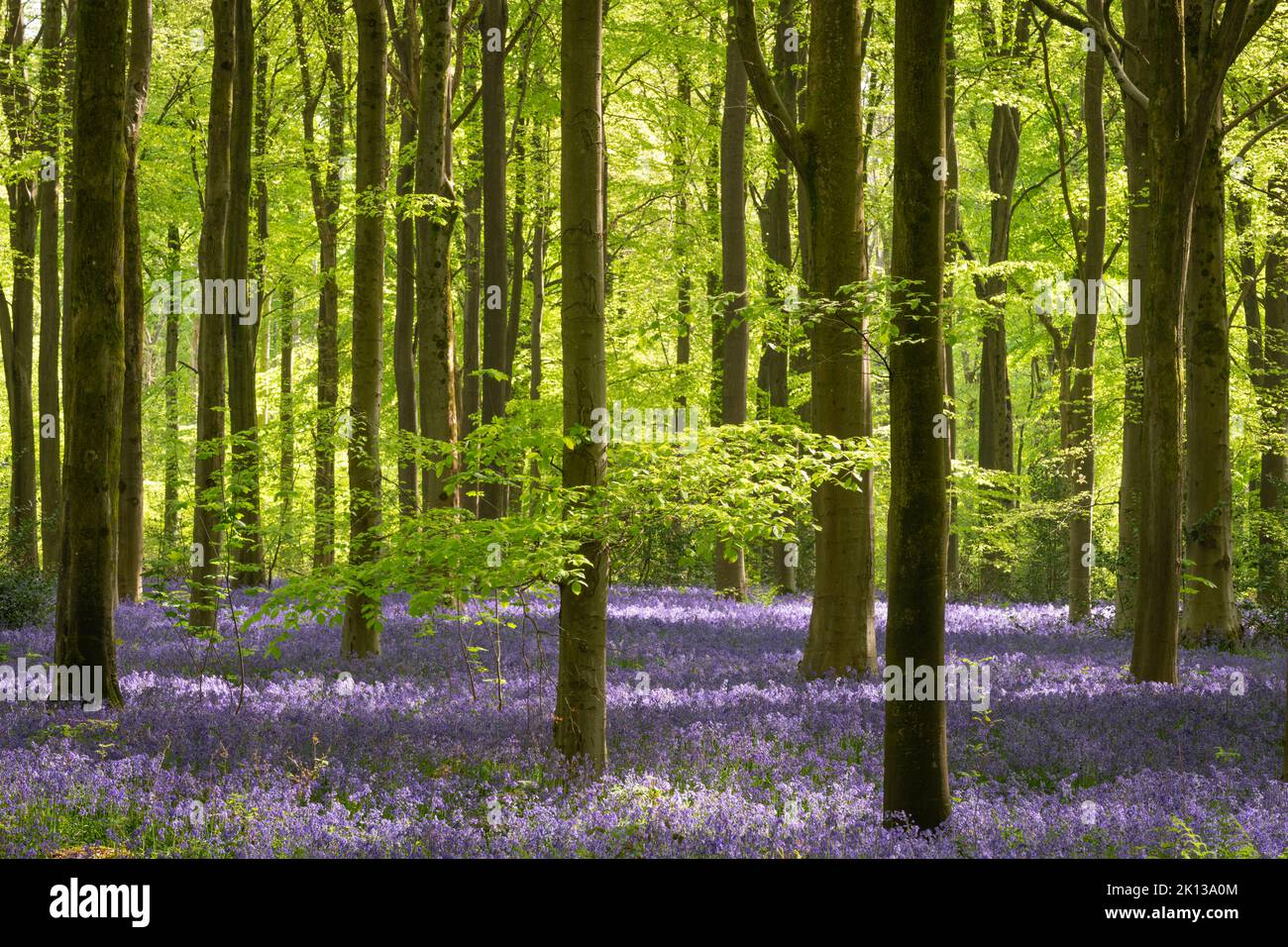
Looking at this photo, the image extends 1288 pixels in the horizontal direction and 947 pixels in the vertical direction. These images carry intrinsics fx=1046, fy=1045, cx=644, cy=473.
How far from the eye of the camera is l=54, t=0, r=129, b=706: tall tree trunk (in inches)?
374

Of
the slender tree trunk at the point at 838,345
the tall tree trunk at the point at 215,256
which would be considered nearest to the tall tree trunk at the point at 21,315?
the tall tree trunk at the point at 215,256

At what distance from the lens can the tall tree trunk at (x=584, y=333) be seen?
7.80m

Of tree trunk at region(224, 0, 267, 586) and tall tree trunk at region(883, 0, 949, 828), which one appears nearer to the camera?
tall tree trunk at region(883, 0, 949, 828)

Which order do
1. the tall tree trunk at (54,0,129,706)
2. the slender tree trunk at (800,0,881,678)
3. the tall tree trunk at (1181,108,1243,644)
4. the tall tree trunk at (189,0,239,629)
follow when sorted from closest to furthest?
the tall tree trunk at (54,0,129,706)
the slender tree trunk at (800,0,881,678)
the tall tree trunk at (1181,108,1243,644)
the tall tree trunk at (189,0,239,629)

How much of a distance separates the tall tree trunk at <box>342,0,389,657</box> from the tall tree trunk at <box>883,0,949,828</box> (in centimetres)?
721

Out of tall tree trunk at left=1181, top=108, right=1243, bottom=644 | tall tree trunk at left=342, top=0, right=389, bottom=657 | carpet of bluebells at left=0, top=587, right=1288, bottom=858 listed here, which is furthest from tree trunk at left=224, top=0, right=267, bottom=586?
tall tree trunk at left=1181, top=108, right=1243, bottom=644

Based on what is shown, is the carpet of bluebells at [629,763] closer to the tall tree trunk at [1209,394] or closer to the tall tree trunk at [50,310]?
the tall tree trunk at [1209,394]

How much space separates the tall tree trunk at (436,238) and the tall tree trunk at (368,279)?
2.36ft

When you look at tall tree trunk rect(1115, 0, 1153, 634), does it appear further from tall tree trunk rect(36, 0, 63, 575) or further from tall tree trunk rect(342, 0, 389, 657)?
tall tree trunk rect(36, 0, 63, 575)
